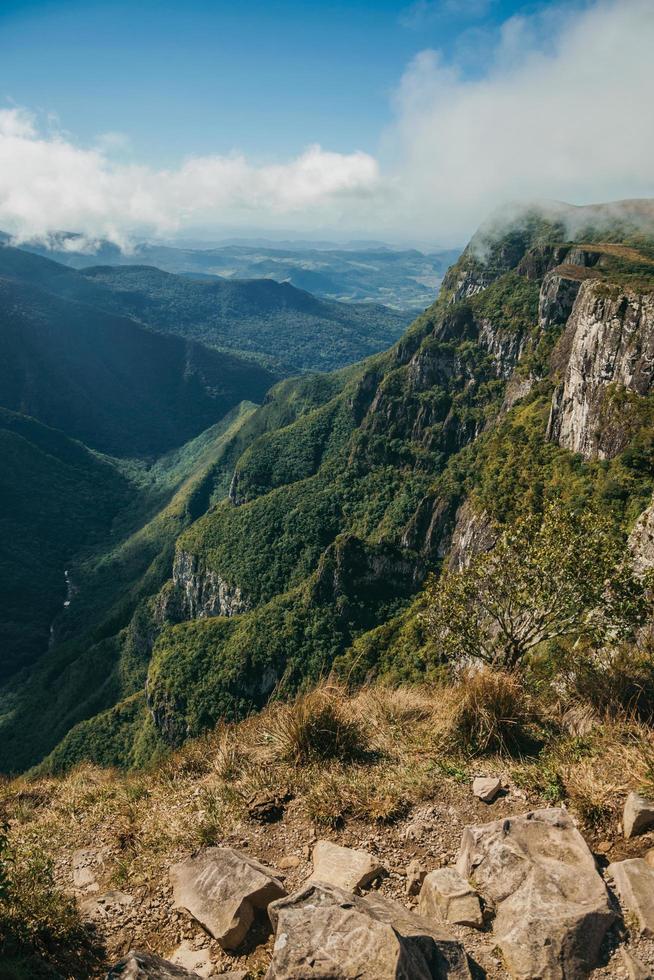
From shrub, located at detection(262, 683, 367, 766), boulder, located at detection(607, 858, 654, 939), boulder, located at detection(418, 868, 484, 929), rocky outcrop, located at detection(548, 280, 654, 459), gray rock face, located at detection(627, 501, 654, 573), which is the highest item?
rocky outcrop, located at detection(548, 280, 654, 459)

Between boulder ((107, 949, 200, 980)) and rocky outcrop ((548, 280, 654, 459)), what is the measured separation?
66407 millimetres

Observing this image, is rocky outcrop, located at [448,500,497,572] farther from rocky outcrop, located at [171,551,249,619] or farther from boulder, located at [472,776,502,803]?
boulder, located at [472,776,502,803]

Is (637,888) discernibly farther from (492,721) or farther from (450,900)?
(492,721)

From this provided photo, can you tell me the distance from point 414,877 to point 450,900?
35.0 inches

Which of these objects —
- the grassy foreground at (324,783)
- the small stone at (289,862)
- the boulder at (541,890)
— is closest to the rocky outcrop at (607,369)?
the grassy foreground at (324,783)

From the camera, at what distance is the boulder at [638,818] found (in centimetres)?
820

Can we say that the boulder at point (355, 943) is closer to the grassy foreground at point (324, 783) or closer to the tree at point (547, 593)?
the grassy foreground at point (324, 783)

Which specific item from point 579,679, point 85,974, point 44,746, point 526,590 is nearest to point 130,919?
point 85,974

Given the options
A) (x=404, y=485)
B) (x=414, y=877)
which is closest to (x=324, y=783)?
(x=414, y=877)

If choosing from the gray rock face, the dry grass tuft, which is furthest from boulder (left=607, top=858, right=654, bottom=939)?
the gray rock face

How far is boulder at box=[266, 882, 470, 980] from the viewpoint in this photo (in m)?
6.07

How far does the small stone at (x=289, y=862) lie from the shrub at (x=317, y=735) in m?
2.15

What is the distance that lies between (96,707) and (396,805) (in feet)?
493

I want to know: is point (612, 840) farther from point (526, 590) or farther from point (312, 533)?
point (312, 533)
